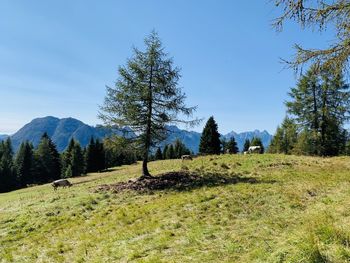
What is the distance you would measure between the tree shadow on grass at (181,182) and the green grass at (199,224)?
729mm

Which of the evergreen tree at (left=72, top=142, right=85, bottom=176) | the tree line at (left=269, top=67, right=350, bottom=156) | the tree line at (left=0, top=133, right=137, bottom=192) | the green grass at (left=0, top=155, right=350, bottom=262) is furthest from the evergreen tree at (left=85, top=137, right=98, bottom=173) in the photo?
the green grass at (left=0, top=155, right=350, bottom=262)

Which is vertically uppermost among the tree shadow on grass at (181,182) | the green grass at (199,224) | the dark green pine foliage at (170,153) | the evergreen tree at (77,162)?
the dark green pine foliage at (170,153)

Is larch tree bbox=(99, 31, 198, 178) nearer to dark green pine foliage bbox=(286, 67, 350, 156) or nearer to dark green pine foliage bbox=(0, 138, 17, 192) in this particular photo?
dark green pine foliage bbox=(286, 67, 350, 156)

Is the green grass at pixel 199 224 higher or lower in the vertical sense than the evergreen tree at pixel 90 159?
lower

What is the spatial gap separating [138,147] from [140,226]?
13259 millimetres

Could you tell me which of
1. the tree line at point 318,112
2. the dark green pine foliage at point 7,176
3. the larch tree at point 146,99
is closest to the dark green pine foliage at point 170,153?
the dark green pine foliage at point 7,176

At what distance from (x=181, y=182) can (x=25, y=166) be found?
69.7 metres

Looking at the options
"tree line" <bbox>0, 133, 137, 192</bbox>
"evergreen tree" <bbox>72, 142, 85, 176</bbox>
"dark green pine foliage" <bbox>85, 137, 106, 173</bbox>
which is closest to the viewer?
"tree line" <bbox>0, 133, 137, 192</bbox>

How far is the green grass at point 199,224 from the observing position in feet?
24.8

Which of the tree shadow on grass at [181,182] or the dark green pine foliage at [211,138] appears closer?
the tree shadow on grass at [181,182]

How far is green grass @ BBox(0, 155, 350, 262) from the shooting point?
24.8 ft

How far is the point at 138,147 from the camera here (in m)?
25.9

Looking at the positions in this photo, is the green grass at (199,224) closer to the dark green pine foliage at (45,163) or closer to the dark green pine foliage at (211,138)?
the dark green pine foliage at (211,138)

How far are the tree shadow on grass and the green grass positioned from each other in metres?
0.73
